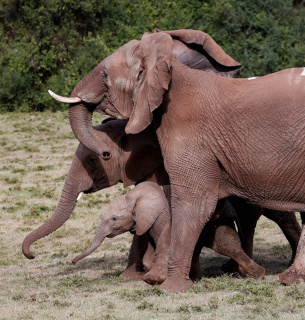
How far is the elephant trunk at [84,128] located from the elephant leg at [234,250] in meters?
1.47

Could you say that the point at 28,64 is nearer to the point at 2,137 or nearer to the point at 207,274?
the point at 2,137

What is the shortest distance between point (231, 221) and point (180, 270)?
90 centimetres

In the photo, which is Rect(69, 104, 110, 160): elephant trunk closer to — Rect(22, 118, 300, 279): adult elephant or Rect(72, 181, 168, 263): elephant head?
Rect(22, 118, 300, 279): adult elephant

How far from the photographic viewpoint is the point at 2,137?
19359mm

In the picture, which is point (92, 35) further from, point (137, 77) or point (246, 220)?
point (137, 77)

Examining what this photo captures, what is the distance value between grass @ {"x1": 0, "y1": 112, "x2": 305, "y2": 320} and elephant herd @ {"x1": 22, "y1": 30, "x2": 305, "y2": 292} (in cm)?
38

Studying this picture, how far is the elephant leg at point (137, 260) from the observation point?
908 cm

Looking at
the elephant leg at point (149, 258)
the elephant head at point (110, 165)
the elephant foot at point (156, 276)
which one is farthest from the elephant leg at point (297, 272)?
the elephant head at point (110, 165)

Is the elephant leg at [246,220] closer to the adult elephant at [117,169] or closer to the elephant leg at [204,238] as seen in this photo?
the elephant leg at [204,238]

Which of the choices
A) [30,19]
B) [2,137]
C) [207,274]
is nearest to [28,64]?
[30,19]

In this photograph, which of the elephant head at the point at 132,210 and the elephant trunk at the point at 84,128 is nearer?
the elephant head at the point at 132,210

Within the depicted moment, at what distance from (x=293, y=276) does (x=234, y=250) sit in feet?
2.59

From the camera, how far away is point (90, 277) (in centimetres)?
919

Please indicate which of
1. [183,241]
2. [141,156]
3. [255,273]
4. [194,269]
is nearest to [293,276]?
[255,273]
